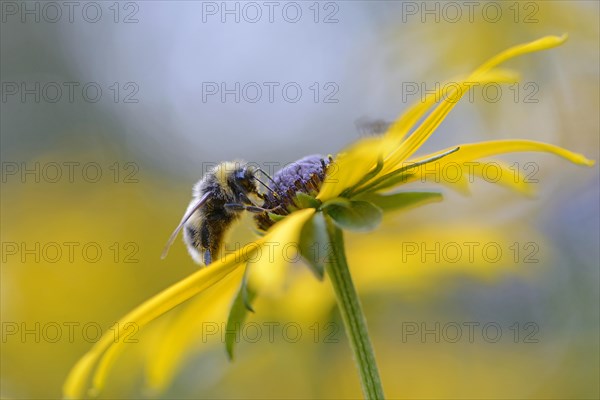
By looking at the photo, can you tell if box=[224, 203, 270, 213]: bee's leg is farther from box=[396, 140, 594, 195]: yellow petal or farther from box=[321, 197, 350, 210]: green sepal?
box=[396, 140, 594, 195]: yellow petal

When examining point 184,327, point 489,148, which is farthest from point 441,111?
point 184,327

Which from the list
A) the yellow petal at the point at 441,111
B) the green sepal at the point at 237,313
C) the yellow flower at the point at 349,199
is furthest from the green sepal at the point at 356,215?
the green sepal at the point at 237,313

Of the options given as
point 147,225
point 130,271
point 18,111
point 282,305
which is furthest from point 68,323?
point 18,111

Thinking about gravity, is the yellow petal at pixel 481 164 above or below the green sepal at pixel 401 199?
above

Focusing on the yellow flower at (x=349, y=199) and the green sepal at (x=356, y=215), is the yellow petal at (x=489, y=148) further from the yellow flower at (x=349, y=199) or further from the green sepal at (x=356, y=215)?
the green sepal at (x=356, y=215)

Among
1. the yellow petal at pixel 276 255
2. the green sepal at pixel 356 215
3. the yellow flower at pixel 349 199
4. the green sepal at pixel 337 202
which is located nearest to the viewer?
the yellow petal at pixel 276 255

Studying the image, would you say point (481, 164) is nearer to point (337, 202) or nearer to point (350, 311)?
point (337, 202)
